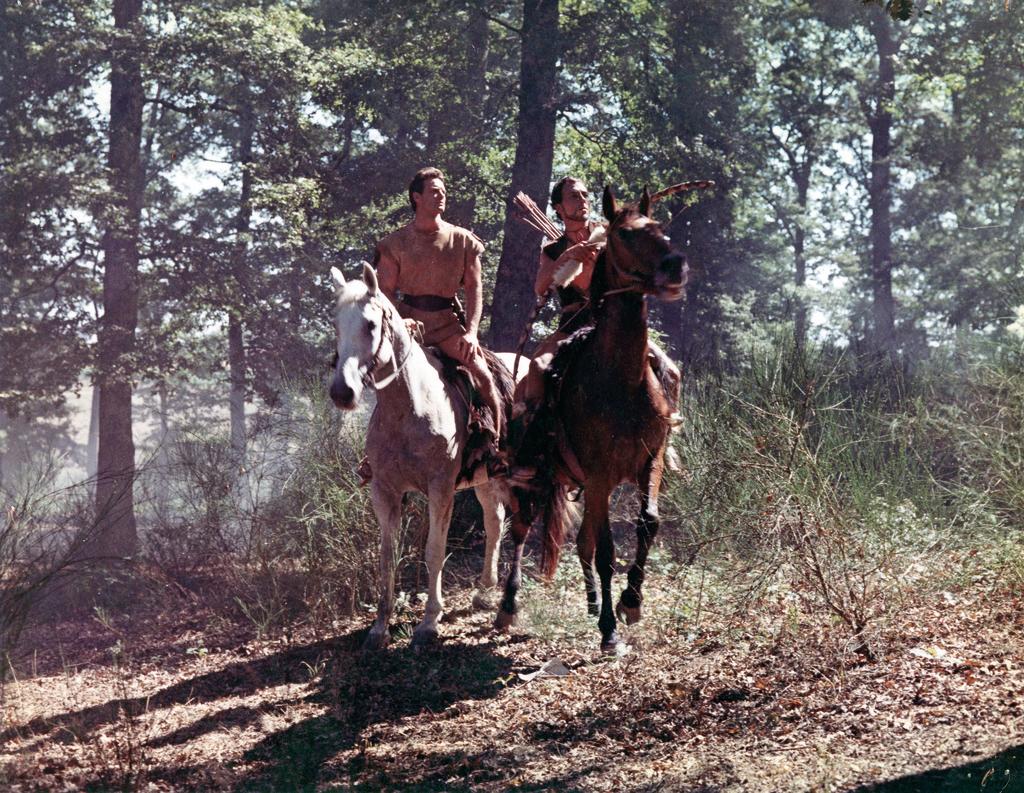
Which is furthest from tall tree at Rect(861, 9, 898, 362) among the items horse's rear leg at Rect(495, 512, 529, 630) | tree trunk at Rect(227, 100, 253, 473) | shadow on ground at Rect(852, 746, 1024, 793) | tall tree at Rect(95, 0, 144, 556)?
shadow on ground at Rect(852, 746, 1024, 793)

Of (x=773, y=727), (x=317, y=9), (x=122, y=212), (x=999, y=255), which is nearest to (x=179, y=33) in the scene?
(x=122, y=212)

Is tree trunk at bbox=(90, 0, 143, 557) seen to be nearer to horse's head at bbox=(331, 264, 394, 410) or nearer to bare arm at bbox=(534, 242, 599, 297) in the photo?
bare arm at bbox=(534, 242, 599, 297)

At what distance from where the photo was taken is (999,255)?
31.5 m

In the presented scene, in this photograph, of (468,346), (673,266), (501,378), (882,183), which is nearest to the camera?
(673,266)

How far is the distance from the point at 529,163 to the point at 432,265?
607 cm

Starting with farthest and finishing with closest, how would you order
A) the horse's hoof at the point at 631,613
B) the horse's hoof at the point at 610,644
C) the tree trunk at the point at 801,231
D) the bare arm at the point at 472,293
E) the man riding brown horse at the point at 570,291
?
the tree trunk at the point at 801,231, the bare arm at the point at 472,293, the man riding brown horse at the point at 570,291, the horse's hoof at the point at 631,613, the horse's hoof at the point at 610,644

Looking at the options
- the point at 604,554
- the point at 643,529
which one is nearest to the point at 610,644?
the point at 604,554

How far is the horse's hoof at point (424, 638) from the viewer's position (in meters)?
8.00

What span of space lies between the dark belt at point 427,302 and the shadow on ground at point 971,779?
522cm

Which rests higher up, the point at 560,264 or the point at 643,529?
A: the point at 560,264

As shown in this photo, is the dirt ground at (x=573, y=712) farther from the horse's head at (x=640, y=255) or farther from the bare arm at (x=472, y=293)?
the bare arm at (x=472, y=293)

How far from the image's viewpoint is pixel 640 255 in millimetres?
6676

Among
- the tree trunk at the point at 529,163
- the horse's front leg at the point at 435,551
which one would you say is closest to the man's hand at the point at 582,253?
the horse's front leg at the point at 435,551

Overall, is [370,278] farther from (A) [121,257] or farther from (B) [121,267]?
(B) [121,267]
